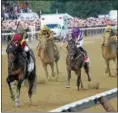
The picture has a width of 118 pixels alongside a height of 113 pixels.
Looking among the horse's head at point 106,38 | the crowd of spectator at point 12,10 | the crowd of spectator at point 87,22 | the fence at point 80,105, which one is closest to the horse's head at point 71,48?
the horse's head at point 106,38

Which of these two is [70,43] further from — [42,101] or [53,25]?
[53,25]

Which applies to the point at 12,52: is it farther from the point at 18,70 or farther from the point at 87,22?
the point at 87,22

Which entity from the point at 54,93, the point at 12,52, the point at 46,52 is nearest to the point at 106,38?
the point at 46,52

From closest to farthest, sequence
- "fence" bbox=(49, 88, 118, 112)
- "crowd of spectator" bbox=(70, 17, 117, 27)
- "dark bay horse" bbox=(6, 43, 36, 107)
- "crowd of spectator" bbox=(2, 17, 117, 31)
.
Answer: "fence" bbox=(49, 88, 118, 112) < "dark bay horse" bbox=(6, 43, 36, 107) < "crowd of spectator" bbox=(2, 17, 117, 31) < "crowd of spectator" bbox=(70, 17, 117, 27)

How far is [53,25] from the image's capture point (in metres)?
40.7

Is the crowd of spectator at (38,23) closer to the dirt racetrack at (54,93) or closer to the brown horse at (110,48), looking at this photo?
the dirt racetrack at (54,93)

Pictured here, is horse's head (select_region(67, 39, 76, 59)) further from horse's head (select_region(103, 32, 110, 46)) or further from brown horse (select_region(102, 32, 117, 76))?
brown horse (select_region(102, 32, 117, 76))

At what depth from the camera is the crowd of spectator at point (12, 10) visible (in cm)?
3925

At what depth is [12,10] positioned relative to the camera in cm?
4062

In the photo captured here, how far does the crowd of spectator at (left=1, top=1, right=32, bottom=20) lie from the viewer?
129ft

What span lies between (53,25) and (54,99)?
2820cm

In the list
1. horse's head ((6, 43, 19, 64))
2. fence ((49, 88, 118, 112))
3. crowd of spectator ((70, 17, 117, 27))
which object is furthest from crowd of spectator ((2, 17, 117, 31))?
fence ((49, 88, 118, 112))

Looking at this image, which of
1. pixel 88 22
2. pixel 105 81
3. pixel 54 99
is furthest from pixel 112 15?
pixel 54 99

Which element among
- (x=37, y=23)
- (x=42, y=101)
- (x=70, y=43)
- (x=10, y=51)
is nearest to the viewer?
(x=10, y=51)
